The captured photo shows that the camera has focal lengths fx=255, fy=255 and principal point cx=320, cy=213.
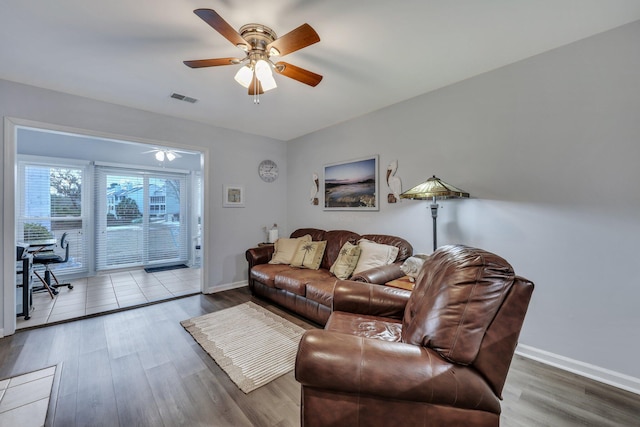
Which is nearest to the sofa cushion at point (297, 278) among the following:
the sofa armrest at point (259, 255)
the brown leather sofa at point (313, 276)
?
the brown leather sofa at point (313, 276)

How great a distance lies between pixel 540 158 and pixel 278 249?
3.18 m

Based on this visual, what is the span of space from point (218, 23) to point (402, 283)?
2404 millimetres

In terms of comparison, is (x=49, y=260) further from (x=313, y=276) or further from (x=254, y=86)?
(x=254, y=86)

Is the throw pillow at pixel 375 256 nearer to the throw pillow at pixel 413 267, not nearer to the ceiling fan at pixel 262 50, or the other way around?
the throw pillow at pixel 413 267

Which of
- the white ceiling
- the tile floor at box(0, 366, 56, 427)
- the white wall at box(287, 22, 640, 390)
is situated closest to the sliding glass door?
the white ceiling

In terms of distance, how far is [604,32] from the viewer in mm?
1899

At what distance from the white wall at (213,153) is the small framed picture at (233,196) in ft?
0.23

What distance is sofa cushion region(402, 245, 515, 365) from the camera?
3.43 feet

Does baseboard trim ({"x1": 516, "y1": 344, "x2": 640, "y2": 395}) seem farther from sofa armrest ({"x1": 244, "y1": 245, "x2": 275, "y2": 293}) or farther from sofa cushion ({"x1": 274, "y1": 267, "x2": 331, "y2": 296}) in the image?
sofa armrest ({"x1": 244, "y1": 245, "x2": 275, "y2": 293})

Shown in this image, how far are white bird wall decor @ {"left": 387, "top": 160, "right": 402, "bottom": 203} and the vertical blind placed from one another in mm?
5498

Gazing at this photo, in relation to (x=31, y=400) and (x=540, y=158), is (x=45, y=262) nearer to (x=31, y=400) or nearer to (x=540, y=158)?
(x=31, y=400)

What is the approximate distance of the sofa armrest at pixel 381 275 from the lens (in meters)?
2.35

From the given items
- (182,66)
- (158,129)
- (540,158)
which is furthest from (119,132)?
(540,158)

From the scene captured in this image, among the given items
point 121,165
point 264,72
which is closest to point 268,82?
point 264,72
